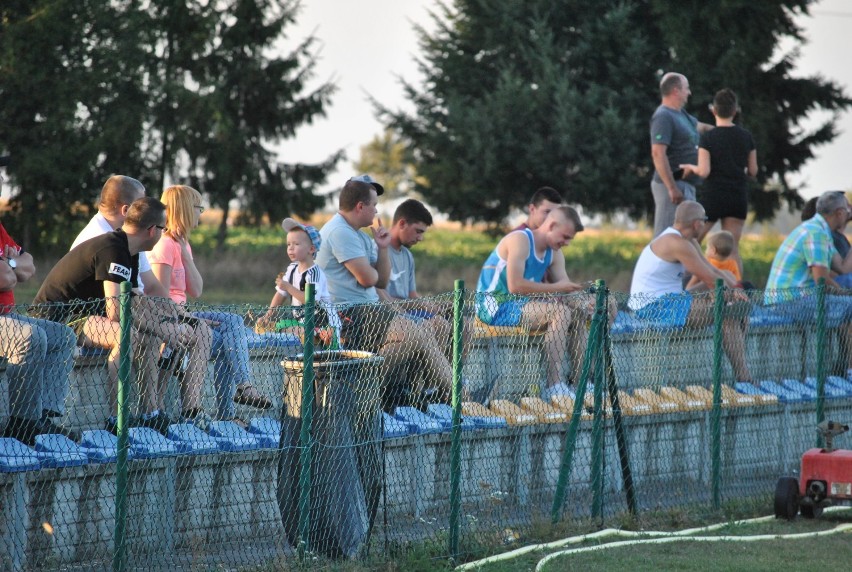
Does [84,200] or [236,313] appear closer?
[236,313]

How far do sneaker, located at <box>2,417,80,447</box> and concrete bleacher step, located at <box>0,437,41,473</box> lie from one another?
0.15m

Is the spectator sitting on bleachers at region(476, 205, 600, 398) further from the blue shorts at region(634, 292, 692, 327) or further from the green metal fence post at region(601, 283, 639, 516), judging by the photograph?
the blue shorts at region(634, 292, 692, 327)

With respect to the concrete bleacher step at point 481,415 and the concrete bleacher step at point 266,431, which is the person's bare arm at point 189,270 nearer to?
the concrete bleacher step at point 266,431

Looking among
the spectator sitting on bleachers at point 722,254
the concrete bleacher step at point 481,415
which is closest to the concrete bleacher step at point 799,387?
the spectator sitting on bleachers at point 722,254

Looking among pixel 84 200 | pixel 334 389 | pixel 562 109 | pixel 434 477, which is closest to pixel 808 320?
pixel 434 477

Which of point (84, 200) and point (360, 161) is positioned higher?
point (360, 161)

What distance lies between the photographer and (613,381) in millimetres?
8797

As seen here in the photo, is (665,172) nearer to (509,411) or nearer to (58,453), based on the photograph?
(509,411)

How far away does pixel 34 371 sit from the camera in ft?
21.8

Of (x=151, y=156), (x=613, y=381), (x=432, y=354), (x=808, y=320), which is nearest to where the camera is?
(x=432, y=354)

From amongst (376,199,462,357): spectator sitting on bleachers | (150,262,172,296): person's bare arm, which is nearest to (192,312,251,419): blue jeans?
(150,262,172,296): person's bare arm

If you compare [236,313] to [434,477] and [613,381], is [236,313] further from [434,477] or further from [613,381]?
[613,381]

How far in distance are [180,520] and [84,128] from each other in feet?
65.9

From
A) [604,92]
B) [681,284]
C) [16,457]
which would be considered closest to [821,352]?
[681,284]
